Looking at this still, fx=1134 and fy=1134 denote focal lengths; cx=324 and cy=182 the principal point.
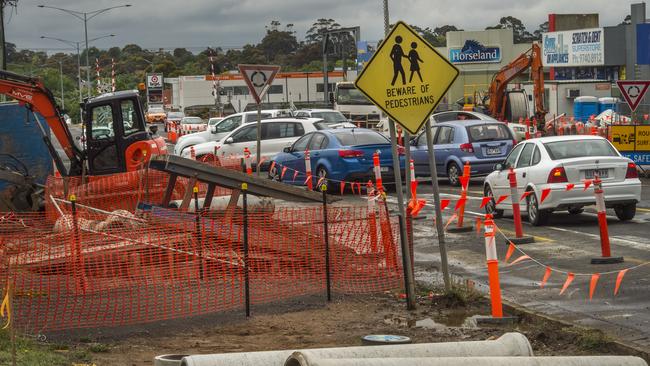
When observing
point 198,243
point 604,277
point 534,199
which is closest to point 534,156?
point 534,199

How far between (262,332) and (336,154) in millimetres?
15487

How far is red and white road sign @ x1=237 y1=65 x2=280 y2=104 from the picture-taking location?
888 inches

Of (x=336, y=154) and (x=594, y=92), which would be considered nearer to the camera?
(x=336, y=154)

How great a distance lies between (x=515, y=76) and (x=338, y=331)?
37.6 meters

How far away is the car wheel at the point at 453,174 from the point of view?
28031mm

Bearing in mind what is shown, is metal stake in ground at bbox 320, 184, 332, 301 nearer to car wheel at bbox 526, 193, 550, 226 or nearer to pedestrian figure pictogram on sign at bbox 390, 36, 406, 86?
pedestrian figure pictogram on sign at bbox 390, 36, 406, 86

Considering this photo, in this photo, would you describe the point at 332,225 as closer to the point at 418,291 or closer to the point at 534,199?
the point at 418,291

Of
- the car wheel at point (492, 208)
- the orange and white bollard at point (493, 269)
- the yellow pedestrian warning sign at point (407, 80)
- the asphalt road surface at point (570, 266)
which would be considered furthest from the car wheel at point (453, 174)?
the orange and white bollard at point (493, 269)

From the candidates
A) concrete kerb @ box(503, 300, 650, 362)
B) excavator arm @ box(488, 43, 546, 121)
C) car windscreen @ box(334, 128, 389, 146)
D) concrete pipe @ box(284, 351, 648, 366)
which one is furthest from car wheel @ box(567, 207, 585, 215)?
excavator arm @ box(488, 43, 546, 121)

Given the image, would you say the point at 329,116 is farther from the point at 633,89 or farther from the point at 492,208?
the point at 492,208

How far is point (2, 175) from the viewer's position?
20734 mm

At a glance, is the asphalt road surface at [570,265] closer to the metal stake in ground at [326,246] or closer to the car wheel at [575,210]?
the car wheel at [575,210]

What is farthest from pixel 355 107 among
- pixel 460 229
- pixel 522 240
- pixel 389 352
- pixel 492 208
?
pixel 389 352

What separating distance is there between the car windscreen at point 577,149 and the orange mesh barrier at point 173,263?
5909mm
